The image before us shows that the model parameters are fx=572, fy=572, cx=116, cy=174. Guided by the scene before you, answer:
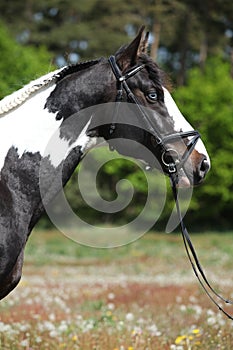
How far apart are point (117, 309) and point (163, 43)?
43607 millimetres

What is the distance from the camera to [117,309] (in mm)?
10188

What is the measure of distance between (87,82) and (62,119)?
0.37 m

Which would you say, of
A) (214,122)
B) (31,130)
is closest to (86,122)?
(31,130)

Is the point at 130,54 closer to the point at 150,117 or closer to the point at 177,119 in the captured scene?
the point at 150,117

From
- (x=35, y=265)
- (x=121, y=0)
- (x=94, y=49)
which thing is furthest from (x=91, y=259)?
(x=121, y=0)

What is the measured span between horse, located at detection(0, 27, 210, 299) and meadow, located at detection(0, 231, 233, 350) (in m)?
2.66

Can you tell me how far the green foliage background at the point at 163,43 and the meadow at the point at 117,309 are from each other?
15.7m

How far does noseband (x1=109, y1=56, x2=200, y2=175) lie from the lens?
15.1 feet

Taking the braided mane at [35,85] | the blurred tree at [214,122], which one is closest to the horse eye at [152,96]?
the braided mane at [35,85]

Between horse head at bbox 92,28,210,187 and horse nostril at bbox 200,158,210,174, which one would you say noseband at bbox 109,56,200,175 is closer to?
horse head at bbox 92,28,210,187

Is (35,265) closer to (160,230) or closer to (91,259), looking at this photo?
(91,259)

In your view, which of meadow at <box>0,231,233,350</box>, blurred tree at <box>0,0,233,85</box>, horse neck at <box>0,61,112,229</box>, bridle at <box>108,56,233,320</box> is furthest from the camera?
blurred tree at <box>0,0,233,85</box>

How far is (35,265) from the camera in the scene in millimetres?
24359

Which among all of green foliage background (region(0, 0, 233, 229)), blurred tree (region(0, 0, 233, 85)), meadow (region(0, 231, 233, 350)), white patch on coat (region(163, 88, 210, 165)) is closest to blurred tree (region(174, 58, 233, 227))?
green foliage background (region(0, 0, 233, 229))
